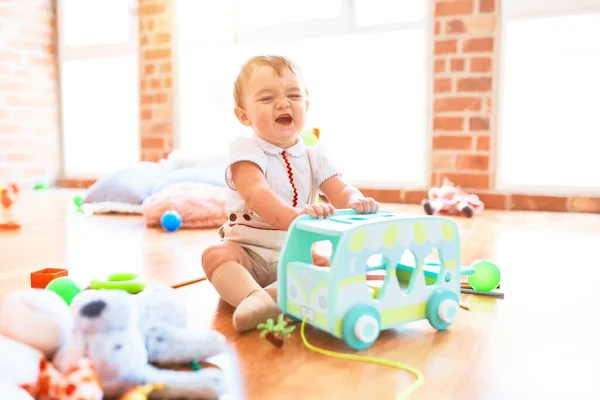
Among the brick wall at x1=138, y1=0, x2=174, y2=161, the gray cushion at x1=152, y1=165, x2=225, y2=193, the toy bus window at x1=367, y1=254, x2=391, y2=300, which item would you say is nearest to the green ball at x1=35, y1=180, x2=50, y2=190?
the brick wall at x1=138, y1=0, x2=174, y2=161

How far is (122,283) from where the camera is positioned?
1.10m

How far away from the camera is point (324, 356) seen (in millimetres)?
802

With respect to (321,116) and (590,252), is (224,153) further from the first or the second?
(590,252)

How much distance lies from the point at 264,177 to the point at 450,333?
0.44 m

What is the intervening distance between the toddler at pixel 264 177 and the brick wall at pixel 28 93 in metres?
2.96

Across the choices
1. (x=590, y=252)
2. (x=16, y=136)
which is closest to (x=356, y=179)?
(x=590, y=252)

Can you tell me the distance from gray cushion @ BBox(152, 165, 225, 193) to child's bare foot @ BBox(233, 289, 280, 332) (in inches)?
62.3

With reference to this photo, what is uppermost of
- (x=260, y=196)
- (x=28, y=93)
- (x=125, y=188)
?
(x=28, y=93)

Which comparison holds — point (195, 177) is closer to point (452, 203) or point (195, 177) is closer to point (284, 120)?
point (452, 203)

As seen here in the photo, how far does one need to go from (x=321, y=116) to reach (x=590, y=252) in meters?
1.74

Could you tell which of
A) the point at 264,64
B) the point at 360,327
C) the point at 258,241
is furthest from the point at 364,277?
the point at 264,64

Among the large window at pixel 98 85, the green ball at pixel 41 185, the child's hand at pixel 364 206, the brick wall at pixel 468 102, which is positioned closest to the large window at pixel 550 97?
the brick wall at pixel 468 102

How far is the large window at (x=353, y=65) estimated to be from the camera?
9.37ft

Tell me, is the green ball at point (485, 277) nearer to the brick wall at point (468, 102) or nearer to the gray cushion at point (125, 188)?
the brick wall at point (468, 102)
